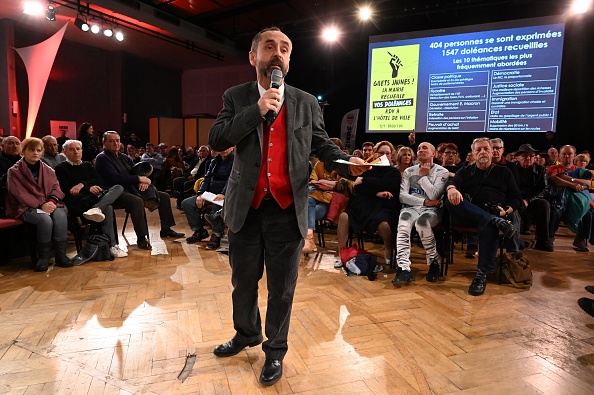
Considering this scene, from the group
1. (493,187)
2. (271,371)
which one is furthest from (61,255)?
(493,187)

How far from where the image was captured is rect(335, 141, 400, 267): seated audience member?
373cm

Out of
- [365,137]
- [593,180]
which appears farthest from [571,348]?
[365,137]

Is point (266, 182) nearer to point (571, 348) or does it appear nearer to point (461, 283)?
point (571, 348)

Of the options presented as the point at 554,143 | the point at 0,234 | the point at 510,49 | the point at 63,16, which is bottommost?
the point at 0,234

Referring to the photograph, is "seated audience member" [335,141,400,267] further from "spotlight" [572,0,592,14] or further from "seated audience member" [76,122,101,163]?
"spotlight" [572,0,592,14]

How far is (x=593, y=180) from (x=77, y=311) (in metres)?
5.78

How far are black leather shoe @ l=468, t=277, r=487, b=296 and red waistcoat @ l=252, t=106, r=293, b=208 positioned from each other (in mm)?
2173

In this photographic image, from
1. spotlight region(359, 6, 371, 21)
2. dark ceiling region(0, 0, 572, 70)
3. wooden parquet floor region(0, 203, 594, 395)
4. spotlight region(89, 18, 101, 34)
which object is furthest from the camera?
spotlight region(89, 18, 101, 34)

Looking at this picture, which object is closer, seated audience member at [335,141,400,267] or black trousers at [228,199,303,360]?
black trousers at [228,199,303,360]

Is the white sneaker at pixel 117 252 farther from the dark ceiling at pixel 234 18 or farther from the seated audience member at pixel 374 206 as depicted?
the dark ceiling at pixel 234 18

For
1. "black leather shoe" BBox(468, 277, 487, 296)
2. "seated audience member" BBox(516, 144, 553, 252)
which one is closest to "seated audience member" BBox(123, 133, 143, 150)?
"seated audience member" BBox(516, 144, 553, 252)

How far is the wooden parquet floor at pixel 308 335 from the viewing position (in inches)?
73.5

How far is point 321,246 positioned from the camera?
183 inches

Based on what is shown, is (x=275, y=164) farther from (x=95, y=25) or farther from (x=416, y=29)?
(x=95, y=25)
